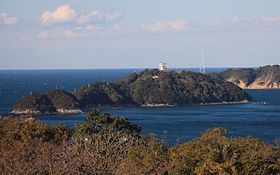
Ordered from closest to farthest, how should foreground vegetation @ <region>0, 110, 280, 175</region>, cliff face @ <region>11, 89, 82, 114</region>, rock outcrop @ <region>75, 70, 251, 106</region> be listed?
foreground vegetation @ <region>0, 110, 280, 175</region> < cliff face @ <region>11, 89, 82, 114</region> < rock outcrop @ <region>75, 70, 251, 106</region>

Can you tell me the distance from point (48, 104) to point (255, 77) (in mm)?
58788

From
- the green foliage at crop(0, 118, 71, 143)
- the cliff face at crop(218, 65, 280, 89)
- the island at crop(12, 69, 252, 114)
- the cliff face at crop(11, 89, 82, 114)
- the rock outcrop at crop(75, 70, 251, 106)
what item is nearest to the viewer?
the green foliage at crop(0, 118, 71, 143)

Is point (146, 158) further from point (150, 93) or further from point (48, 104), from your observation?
point (150, 93)

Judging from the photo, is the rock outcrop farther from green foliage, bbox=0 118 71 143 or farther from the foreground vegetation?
the foreground vegetation

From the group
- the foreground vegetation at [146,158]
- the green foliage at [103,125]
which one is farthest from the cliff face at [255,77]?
the foreground vegetation at [146,158]

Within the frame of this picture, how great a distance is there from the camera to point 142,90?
73188 millimetres

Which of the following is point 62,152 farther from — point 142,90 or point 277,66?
point 277,66

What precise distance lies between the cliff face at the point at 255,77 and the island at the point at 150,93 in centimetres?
2741

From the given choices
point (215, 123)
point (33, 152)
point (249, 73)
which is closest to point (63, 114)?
point (215, 123)

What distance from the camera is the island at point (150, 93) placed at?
6100cm

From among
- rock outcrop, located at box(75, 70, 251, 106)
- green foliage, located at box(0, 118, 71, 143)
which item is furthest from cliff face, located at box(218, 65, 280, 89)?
green foliage, located at box(0, 118, 71, 143)

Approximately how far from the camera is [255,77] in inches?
4318

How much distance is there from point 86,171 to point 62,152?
104cm

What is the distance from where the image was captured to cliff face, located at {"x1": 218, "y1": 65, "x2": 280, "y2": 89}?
345 feet
